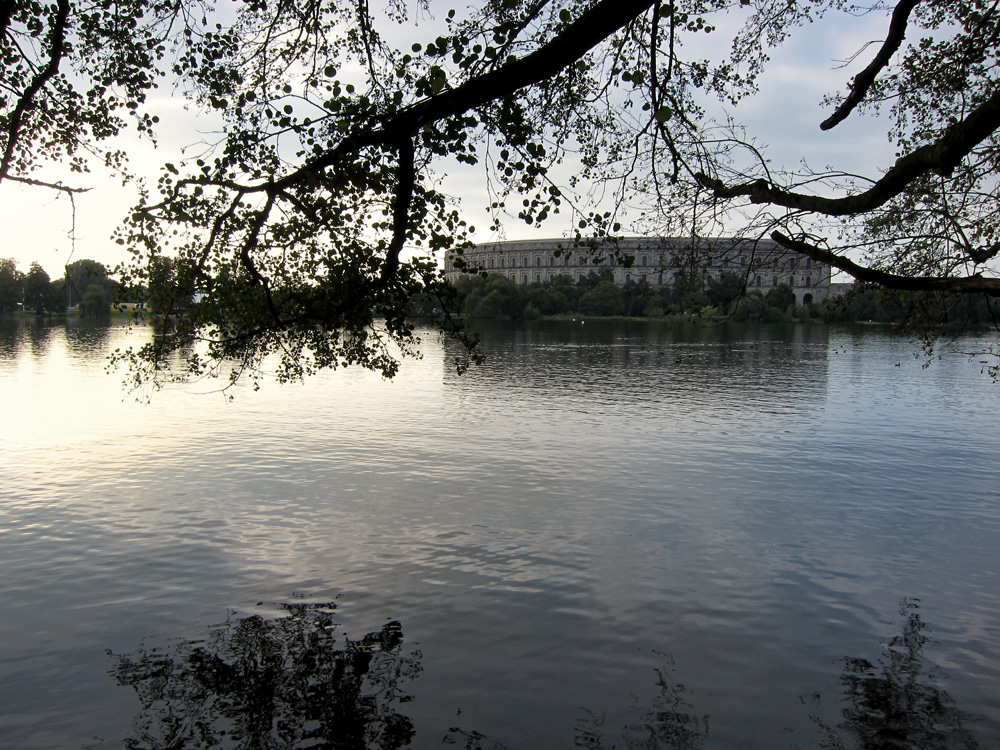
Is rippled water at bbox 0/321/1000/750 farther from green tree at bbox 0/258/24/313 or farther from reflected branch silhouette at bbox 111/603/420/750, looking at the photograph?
green tree at bbox 0/258/24/313

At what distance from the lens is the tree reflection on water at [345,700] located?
10.4m

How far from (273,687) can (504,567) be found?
6279 mm

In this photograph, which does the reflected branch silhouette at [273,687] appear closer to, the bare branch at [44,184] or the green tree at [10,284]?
the bare branch at [44,184]

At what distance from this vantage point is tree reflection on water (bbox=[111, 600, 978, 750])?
10.4 metres

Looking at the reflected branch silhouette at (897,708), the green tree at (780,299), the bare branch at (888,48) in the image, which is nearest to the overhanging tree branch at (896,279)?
the bare branch at (888,48)

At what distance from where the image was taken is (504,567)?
663 inches

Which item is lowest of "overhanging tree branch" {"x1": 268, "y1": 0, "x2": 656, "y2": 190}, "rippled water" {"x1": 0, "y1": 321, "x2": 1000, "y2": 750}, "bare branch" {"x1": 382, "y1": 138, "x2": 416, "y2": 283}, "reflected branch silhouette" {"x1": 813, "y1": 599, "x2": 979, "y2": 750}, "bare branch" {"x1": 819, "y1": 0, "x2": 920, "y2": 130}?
"reflected branch silhouette" {"x1": 813, "y1": 599, "x2": 979, "y2": 750}

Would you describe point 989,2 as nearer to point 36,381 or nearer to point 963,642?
point 963,642

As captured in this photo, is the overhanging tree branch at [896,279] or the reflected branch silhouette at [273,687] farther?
the reflected branch silhouette at [273,687]

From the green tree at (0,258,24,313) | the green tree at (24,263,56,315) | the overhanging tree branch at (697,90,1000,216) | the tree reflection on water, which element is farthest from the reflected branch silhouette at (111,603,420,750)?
the green tree at (0,258,24,313)

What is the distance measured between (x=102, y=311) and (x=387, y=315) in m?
142

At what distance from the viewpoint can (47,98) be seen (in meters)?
13.6

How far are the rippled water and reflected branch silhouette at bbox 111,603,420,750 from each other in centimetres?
6

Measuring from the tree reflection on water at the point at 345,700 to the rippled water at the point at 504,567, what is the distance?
7 centimetres
